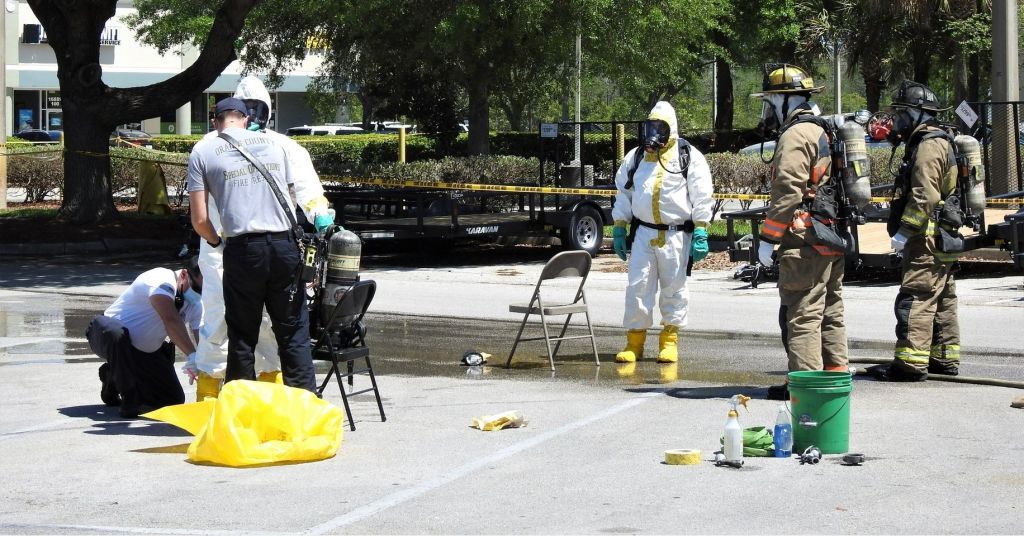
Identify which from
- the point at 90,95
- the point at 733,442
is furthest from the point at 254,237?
the point at 90,95

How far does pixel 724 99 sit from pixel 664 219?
109ft

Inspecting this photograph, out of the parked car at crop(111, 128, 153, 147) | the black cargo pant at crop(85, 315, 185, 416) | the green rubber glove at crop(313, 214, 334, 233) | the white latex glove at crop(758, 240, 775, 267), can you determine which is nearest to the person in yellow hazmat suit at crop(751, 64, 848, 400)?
the white latex glove at crop(758, 240, 775, 267)

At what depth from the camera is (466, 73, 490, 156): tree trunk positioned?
25.9m

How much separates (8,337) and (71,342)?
81 centimetres

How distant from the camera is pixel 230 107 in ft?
25.0

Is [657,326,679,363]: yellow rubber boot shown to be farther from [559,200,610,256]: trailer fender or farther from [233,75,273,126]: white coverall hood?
[559,200,610,256]: trailer fender

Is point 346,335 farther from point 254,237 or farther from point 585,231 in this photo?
point 585,231

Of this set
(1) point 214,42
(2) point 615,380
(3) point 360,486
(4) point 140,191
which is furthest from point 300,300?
(4) point 140,191

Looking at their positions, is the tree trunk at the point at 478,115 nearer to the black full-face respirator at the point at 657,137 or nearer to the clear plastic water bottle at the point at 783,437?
the black full-face respirator at the point at 657,137

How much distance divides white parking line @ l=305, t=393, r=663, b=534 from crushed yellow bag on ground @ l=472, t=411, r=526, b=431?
0.74 feet

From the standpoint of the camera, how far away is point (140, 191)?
2541 cm

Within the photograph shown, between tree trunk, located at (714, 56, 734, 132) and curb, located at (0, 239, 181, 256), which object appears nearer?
curb, located at (0, 239, 181, 256)

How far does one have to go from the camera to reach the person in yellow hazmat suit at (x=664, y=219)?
1039 cm

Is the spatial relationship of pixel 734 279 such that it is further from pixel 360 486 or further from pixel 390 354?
pixel 360 486
